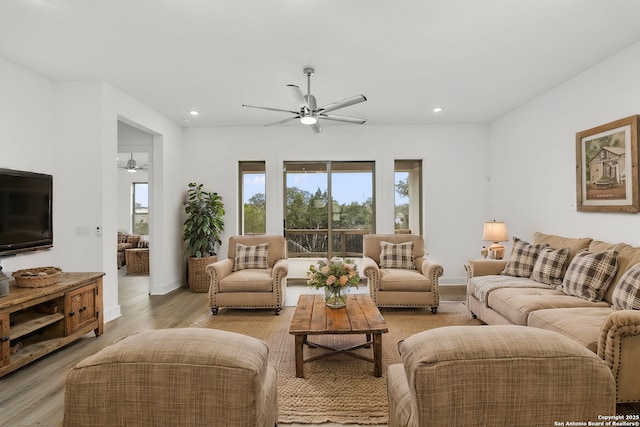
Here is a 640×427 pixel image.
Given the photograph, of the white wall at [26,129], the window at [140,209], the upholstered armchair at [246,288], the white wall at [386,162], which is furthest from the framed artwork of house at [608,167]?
the window at [140,209]

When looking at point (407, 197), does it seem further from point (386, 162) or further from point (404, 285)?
point (404, 285)

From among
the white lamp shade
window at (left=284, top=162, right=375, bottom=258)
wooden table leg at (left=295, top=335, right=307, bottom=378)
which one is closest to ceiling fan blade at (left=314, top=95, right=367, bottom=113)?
wooden table leg at (left=295, top=335, right=307, bottom=378)

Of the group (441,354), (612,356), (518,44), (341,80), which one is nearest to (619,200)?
(518,44)

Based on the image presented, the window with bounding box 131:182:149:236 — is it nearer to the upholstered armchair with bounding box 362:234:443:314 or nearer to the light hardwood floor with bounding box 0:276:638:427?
the light hardwood floor with bounding box 0:276:638:427

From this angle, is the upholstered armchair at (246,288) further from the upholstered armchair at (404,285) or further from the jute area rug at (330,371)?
the upholstered armchair at (404,285)

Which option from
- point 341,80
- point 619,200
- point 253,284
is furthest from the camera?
point 253,284

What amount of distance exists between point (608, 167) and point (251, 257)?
427cm

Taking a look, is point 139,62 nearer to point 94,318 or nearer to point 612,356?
point 94,318

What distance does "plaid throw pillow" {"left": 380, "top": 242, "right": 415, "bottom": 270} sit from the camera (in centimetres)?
482

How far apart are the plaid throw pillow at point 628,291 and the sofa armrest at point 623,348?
0.60 metres

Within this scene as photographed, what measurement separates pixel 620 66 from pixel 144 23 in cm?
439

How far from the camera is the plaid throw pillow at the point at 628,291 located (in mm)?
Result: 2520

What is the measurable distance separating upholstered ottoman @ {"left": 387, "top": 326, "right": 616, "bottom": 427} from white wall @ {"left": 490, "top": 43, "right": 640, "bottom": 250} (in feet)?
10.2

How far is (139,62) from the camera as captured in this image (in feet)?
11.6
